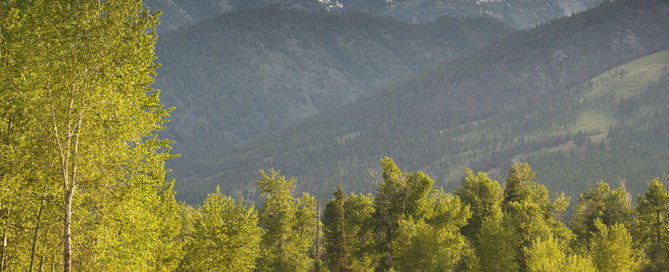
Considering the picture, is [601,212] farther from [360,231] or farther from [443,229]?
[360,231]

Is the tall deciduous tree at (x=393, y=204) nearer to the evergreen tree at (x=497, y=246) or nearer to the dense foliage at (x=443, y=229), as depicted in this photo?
the dense foliage at (x=443, y=229)

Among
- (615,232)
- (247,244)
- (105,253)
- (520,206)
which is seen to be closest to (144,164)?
(105,253)

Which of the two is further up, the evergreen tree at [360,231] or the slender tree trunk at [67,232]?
the evergreen tree at [360,231]

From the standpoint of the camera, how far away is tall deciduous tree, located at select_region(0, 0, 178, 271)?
735 inches

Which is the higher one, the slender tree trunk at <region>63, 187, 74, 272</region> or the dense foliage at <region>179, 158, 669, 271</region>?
the dense foliage at <region>179, 158, 669, 271</region>

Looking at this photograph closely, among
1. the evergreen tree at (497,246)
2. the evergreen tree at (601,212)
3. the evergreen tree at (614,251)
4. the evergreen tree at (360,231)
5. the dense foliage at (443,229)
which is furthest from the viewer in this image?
the evergreen tree at (601,212)

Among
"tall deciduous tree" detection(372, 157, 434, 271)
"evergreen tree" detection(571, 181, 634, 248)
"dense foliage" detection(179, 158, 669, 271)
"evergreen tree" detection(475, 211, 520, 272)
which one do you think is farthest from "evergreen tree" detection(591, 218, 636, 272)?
"tall deciduous tree" detection(372, 157, 434, 271)

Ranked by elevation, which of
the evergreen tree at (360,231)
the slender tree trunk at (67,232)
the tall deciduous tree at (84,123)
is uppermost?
the evergreen tree at (360,231)

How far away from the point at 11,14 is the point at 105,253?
9.91 m

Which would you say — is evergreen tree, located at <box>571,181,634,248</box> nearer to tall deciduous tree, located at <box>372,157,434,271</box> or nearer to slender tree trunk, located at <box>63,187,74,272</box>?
tall deciduous tree, located at <box>372,157,434,271</box>

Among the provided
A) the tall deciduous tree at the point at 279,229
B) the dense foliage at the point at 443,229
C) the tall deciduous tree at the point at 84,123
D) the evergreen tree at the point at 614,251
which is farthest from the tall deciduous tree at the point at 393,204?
the tall deciduous tree at the point at 84,123

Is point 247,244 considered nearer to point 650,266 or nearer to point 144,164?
point 144,164

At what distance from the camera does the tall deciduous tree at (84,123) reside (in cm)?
1867

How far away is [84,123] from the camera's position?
19.1m
